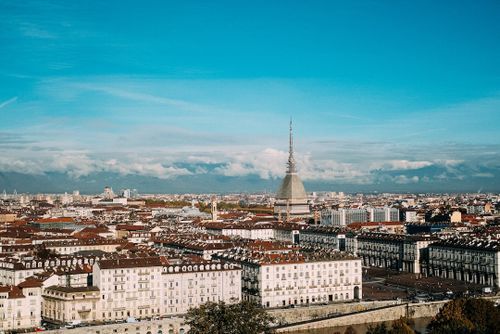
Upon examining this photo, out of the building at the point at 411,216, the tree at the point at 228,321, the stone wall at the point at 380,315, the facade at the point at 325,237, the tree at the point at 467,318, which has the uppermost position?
the building at the point at 411,216

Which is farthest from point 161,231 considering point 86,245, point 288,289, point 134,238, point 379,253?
point 288,289

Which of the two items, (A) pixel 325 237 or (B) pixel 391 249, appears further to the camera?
(A) pixel 325 237

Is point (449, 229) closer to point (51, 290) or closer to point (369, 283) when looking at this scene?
point (369, 283)

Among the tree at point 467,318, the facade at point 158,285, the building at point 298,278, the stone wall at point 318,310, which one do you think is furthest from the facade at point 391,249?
the tree at point 467,318

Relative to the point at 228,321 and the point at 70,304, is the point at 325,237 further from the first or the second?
the point at 228,321

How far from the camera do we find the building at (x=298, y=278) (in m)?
54.4

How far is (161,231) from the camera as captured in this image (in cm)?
9512

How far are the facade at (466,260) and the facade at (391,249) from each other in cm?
151

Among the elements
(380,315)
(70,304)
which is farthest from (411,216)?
(70,304)

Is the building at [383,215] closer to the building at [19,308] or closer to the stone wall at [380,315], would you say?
the stone wall at [380,315]

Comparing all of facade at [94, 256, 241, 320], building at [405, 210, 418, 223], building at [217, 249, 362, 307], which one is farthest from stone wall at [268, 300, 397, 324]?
building at [405, 210, 418, 223]

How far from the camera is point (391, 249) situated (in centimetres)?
7712

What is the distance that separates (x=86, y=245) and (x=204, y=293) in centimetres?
2398

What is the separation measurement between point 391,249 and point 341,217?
50885 millimetres
